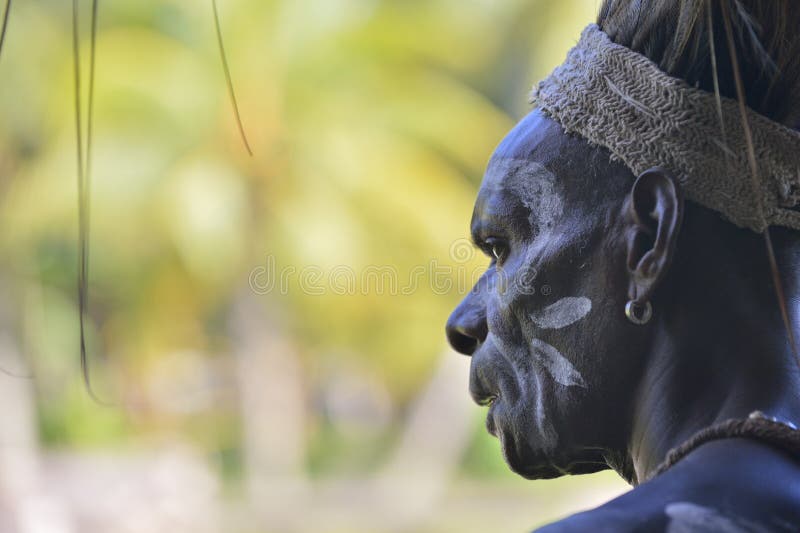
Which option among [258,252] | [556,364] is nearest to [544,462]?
[556,364]

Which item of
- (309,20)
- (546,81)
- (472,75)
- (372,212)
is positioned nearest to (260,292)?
(372,212)

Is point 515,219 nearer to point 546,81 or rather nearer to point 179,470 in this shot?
point 546,81

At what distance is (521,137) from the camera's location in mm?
2094

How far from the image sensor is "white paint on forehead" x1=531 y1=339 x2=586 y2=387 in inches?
76.5

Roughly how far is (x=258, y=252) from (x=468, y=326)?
14.0 meters

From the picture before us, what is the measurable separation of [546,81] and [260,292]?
14967mm

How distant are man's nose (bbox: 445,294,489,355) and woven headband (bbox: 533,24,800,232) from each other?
397 millimetres

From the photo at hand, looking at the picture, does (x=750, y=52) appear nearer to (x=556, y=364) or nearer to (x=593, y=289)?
(x=593, y=289)

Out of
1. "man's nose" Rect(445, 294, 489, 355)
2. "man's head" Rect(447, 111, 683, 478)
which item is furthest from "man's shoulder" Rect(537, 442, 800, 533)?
"man's nose" Rect(445, 294, 489, 355)

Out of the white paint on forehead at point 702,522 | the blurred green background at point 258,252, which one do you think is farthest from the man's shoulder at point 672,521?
the blurred green background at point 258,252

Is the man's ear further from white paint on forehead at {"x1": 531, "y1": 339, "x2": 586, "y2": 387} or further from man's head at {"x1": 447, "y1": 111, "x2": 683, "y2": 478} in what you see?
white paint on forehead at {"x1": 531, "y1": 339, "x2": 586, "y2": 387}

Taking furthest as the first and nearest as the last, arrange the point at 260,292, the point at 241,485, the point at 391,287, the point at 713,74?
the point at 241,485 < the point at 391,287 < the point at 260,292 < the point at 713,74

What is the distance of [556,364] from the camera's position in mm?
1982

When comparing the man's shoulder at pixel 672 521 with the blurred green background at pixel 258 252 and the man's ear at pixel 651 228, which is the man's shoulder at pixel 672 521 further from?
the blurred green background at pixel 258 252
